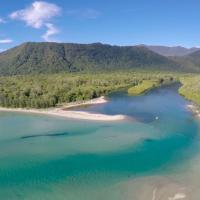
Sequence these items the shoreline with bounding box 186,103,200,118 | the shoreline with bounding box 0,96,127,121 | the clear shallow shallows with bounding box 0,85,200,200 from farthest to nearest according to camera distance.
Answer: the shoreline with bounding box 186,103,200,118
the shoreline with bounding box 0,96,127,121
the clear shallow shallows with bounding box 0,85,200,200

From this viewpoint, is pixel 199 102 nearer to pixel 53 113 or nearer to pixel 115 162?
pixel 53 113

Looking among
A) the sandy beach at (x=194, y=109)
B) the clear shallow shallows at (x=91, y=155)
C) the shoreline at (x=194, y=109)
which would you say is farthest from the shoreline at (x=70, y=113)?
the sandy beach at (x=194, y=109)

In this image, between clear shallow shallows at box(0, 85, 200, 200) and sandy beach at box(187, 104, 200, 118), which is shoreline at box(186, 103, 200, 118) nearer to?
sandy beach at box(187, 104, 200, 118)

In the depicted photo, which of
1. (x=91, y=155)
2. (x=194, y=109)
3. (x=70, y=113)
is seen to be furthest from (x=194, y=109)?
(x=91, y=155)

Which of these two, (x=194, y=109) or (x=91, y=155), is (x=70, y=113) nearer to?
(x=194, y=109)

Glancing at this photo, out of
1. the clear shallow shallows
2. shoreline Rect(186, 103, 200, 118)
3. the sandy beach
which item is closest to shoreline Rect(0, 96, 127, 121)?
the clear shallow shallows

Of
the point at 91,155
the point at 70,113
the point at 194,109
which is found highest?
the point at 194,109

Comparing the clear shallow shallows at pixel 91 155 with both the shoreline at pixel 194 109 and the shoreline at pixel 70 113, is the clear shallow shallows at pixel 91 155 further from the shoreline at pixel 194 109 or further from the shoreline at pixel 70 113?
the shoreline at pixel 70 113

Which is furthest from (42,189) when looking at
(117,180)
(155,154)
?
(155,154)
